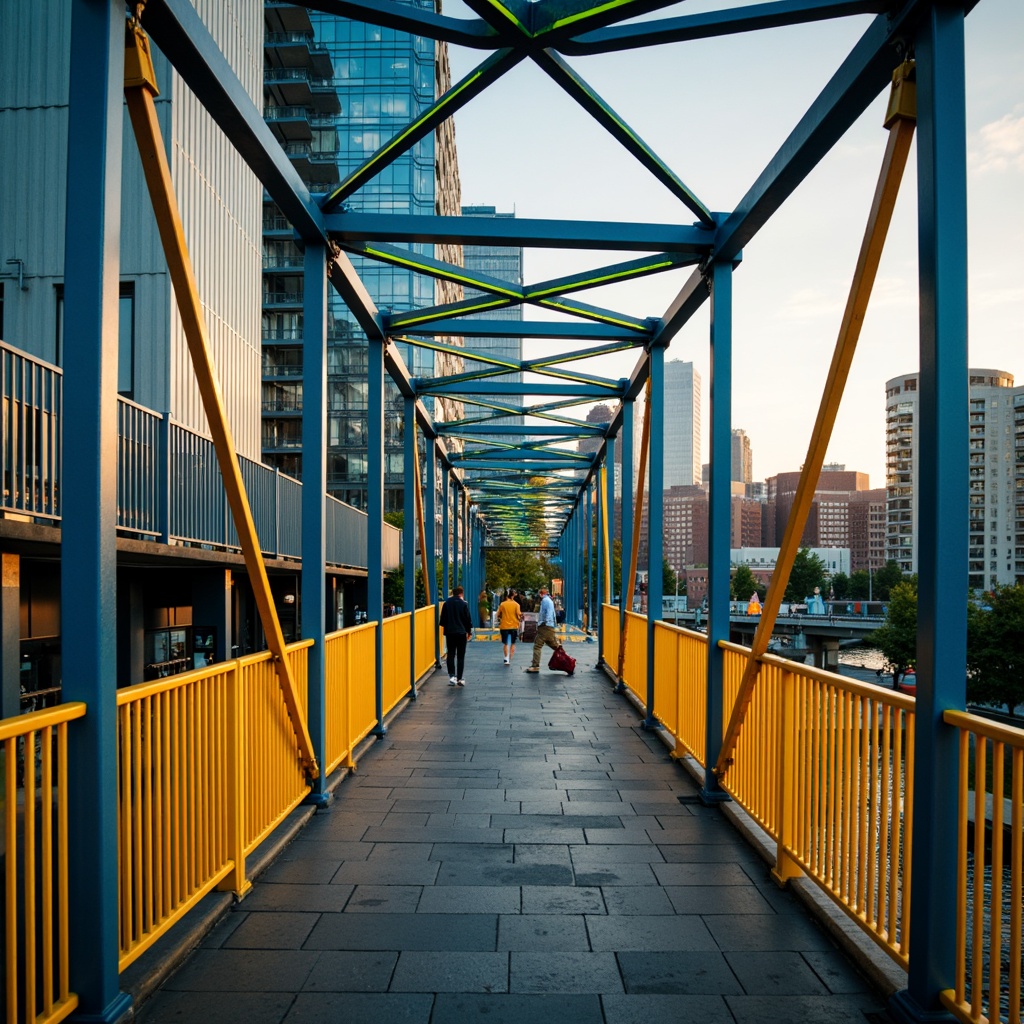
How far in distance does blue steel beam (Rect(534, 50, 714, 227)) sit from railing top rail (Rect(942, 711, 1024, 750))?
4.16m

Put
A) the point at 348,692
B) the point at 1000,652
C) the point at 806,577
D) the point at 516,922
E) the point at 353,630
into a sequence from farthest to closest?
the point at 806,577, the point at 1000,652, the point at 353,630, the point at 348,692, the point at 516,922

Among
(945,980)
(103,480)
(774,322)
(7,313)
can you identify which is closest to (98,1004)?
(103,480)

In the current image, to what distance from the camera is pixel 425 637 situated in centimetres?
1409

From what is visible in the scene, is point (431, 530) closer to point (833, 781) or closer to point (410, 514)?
point (410, 514)

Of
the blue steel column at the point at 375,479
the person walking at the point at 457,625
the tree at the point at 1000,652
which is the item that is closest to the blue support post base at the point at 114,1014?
the blue steel column at the point at 375,479

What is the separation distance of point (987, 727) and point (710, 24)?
12.4 feet

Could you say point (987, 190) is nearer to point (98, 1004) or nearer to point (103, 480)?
point (103, 480)

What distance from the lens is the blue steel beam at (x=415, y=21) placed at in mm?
4624

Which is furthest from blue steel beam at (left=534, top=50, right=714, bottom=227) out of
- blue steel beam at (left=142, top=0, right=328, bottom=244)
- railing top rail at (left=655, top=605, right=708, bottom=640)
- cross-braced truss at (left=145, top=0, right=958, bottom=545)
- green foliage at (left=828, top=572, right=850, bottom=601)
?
green foliage at (left=828, top=572, right=850, bottom=601)

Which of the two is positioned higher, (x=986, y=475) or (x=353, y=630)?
(x=986, y=475)

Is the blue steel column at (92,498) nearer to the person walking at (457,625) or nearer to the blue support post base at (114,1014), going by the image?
the blue support post base at (114,1014)

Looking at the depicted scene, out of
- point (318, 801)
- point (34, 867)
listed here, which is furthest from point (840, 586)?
point (34, 867)

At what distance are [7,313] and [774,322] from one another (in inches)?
433

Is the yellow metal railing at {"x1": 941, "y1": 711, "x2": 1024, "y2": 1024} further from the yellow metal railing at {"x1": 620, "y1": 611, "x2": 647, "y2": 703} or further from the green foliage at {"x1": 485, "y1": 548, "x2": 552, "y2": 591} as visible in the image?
the green foliage at {"x1": 485, "y1": 548, "x2": 552, "y2": 591}
